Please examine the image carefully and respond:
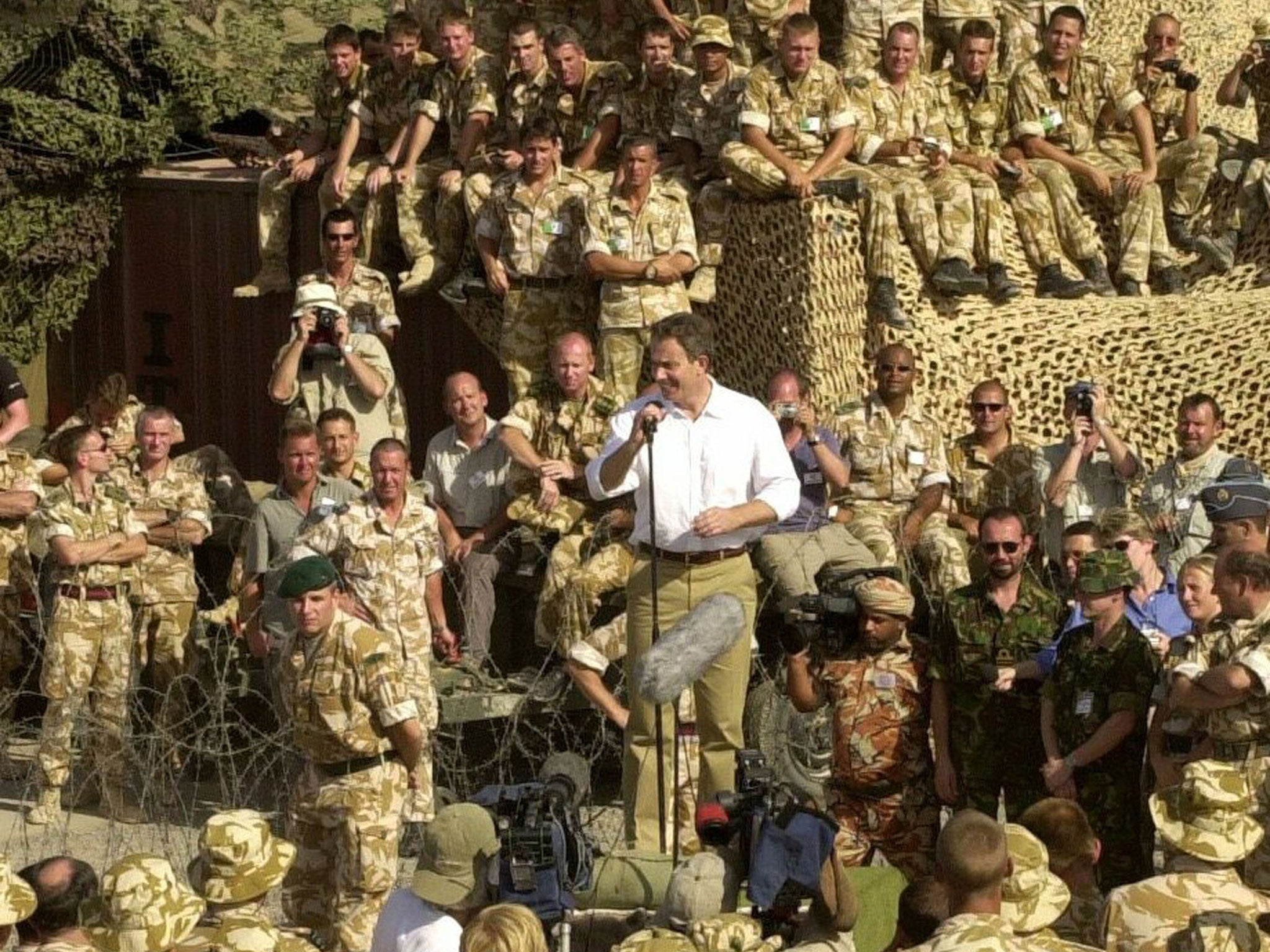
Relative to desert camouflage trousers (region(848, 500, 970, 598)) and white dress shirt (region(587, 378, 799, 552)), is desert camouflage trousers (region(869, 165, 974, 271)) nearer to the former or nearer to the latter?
desert camouflage trousers (region(848, 500, 970, 598))

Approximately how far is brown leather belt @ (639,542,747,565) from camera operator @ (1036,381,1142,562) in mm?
2206

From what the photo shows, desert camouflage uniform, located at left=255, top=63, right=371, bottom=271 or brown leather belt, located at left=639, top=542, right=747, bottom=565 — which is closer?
brown leather belt, located at left=639, top=542, right=747, bottom=565

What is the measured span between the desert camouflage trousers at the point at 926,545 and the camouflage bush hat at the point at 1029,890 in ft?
14.8

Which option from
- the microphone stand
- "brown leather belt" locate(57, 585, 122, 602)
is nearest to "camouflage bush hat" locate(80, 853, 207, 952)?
the microphone stand

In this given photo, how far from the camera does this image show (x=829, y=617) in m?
9.91

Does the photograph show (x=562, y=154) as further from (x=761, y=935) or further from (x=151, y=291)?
(x=761, y=935)

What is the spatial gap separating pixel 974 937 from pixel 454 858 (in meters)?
1.74

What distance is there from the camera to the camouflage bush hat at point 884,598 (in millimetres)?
9883

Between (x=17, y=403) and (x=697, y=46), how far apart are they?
350 cm

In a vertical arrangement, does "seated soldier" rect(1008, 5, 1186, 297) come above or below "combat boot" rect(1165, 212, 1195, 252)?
above

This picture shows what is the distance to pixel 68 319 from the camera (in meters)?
17.5

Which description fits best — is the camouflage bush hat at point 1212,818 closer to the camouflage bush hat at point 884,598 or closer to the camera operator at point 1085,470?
the camouflage bush hat at point 884,598

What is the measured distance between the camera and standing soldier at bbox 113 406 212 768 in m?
13.1

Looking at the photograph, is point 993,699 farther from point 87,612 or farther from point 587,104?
point 587,104
